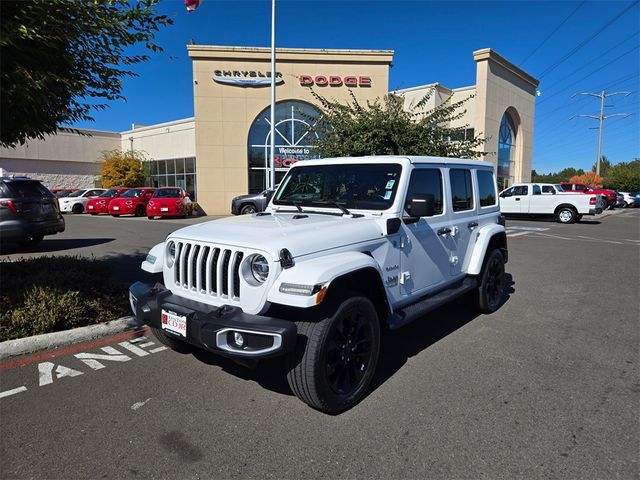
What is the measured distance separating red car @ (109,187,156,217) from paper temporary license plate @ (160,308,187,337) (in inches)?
817

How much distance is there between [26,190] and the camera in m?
9.45

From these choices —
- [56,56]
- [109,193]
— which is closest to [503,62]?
[109,193]

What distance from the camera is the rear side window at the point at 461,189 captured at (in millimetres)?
4887

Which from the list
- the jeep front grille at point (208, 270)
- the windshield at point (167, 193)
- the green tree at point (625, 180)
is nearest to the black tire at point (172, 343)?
the jeep front grille at point (208, 270)

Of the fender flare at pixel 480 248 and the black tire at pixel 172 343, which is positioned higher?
the fender flare at pixel 480 248

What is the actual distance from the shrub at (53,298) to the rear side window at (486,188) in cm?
459

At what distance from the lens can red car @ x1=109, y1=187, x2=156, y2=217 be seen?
72.5 feet

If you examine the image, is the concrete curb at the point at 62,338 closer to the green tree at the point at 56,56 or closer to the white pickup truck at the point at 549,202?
the green tree at the point at 56,56

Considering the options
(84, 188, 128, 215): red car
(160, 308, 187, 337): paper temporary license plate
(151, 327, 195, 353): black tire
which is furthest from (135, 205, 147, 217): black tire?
(160, 308, 187, 337): paper temporary license plate

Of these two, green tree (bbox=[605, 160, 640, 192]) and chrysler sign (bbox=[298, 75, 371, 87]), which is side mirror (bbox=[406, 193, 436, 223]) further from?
green tree (bbox=[605, 160, 640, 192])

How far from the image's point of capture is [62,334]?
438 centimetres

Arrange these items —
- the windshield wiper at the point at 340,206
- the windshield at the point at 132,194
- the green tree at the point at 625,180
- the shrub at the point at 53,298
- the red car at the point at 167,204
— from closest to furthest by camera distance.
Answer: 1. the windshield wiper at the point at 340,206
2. the shrub at the point at 53,298
3. the red car at the point at 167,204
4. the windshield at the point at 132,194
5. the green tree at the point at 625,180

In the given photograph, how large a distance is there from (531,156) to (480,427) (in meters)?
38.1

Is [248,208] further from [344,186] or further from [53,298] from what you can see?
[344,186]
